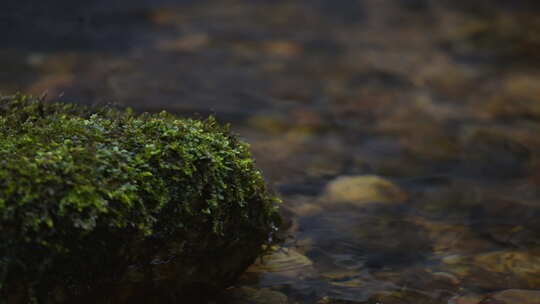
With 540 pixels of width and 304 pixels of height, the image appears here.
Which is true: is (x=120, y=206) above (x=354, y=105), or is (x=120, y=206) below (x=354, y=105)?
below

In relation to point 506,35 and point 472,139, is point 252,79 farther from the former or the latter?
point 506,35

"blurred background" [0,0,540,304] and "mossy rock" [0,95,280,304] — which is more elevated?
"blurred background" [0,0,540,304]

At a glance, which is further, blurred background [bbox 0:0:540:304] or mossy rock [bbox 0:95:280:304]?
blurred background [bbox 0:0:540:304]

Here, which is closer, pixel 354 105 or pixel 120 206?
pixel 120 206

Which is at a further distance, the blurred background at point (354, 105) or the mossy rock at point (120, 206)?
the blurred background at point (354, 105)

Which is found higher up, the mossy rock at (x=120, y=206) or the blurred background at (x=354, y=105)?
the blurred background at (x=354, y=105)

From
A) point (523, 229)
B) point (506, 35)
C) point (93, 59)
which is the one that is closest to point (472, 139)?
point (523, 229)
